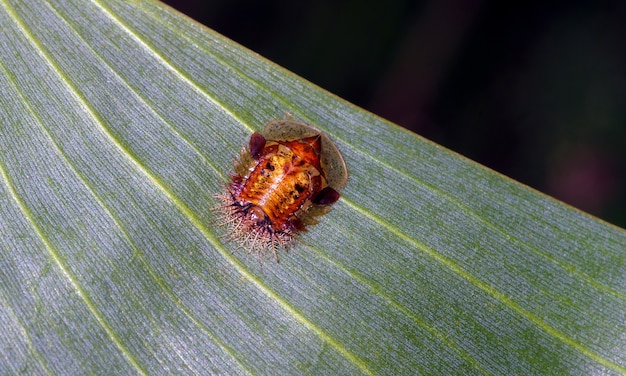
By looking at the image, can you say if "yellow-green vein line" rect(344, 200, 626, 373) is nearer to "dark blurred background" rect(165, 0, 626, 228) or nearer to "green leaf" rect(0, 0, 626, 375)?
"green leaf" rect(0, 0, 626, 375)

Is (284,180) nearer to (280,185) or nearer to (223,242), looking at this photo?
(280,185)

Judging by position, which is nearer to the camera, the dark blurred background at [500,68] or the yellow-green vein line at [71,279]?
the yellow-green vein line at [71,279]

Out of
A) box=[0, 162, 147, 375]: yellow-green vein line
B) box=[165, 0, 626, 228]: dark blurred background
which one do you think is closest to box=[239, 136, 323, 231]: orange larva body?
box=[0, 162, 147, 375]: yellow-green vein line

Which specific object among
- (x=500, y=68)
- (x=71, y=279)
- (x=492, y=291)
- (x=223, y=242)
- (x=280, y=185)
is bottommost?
(x=71, y=279)

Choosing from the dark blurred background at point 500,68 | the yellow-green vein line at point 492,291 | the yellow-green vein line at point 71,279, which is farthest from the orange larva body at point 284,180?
the dark blurred background at point 500,68

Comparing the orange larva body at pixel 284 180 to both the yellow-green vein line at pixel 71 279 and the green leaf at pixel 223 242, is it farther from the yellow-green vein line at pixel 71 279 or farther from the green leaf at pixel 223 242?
the yellow-green vein line at pixel 71 279

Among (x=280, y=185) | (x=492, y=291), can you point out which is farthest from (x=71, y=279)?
(x=492, y=291)
